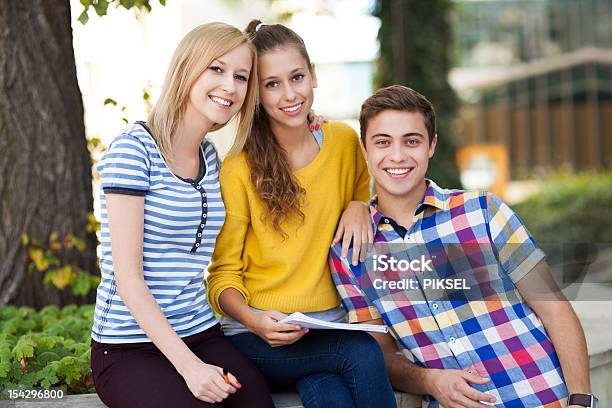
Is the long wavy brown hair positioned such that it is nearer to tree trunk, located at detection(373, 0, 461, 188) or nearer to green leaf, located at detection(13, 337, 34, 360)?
green leaf, located at detection(13, 337, 34, 360)

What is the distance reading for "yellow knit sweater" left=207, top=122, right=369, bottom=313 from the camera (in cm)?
263

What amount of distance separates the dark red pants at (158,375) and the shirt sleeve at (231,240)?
0.17m

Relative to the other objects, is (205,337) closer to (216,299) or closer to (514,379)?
(216,299)

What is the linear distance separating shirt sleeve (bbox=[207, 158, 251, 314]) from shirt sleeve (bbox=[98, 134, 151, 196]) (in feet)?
1.15

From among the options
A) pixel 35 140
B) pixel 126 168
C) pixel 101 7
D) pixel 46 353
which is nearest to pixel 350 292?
pixel 126 168

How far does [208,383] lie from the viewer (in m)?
2.20

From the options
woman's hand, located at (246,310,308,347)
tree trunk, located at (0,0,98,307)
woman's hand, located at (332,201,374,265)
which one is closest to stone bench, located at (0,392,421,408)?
woman's hand, located at (246,310,308,347)

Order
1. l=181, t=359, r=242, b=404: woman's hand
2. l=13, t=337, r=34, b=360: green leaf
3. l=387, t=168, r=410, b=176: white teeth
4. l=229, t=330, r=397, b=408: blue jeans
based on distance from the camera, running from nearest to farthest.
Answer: l=181, t=359, r=242, b=404: woman's hand
l=229, t=330, r=397, b=408: blue jeans
l=387, t=168, r=410, b=176: white teeth
l=13, t=337, r=34, b=360: green leaf

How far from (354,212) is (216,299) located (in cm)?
54

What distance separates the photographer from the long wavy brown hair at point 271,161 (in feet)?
8.62

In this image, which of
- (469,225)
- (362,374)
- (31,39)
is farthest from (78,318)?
(469,225)

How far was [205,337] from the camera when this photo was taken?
2.51m

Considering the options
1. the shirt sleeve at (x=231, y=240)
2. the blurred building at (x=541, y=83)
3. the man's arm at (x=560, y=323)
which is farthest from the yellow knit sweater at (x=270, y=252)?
the blurred building at (x=541, y=83)

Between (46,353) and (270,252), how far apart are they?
0.90m
